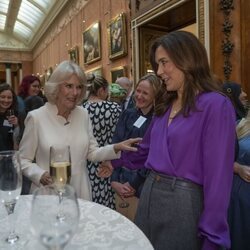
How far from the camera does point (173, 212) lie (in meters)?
1.72

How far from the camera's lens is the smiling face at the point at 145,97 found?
11.6 ft

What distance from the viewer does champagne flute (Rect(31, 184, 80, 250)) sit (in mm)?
850

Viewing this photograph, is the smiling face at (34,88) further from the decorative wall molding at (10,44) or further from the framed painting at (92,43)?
the decorative wall molding at (10,44)

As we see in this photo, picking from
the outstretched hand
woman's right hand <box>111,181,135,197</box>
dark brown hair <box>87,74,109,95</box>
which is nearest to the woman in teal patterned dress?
dark brown hair <box>87,74,109,95</box>

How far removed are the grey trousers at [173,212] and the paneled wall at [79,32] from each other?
671cm

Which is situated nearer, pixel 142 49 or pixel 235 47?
pixel 235 47

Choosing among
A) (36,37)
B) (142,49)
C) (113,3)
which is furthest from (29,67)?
(142,49)

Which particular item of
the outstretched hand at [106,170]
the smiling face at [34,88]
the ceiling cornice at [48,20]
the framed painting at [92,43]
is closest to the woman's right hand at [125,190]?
the outstretched hand at [106,170]

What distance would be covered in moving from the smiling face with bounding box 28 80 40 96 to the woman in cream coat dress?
3.18 meters

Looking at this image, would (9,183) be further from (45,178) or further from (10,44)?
(10,44)

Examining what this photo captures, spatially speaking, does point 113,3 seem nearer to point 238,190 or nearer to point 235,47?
point 235,47

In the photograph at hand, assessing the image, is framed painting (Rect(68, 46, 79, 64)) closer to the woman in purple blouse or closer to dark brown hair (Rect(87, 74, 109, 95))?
dark brown hair (Rect(87, 74, 109, 95))

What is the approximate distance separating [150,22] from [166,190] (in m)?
6.02

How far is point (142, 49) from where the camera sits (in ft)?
24.8
